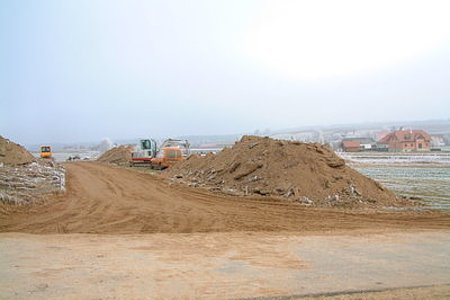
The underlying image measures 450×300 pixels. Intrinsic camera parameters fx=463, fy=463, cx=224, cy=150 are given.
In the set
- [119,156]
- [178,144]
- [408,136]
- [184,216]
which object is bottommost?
[408,136]

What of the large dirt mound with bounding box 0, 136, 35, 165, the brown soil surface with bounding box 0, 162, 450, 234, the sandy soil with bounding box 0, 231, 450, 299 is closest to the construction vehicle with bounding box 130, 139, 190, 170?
the large dirt mound with bounding box 0, 136, 35, 165

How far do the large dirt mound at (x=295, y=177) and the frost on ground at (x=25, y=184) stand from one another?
274 inches

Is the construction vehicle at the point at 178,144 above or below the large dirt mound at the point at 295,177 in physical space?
above

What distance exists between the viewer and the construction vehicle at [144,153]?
41.4 m

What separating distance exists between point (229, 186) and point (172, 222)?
768 centimetres

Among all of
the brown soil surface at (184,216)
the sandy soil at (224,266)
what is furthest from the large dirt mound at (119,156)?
the sandy soil at (224,266)

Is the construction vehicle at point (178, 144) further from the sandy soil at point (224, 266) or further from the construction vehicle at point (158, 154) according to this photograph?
the sandy soil at point (224, 266)

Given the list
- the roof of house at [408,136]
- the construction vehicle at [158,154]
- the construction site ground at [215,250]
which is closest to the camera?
the construction site ground at [215,250]

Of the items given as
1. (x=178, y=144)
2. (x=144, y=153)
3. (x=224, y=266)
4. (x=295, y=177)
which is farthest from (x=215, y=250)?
(x=178, y=144)

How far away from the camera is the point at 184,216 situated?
1415 cm

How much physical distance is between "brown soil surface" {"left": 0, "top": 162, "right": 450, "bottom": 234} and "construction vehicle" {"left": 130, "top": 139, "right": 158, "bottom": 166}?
22.5 m

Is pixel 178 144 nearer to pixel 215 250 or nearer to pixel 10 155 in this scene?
pixel 10 155

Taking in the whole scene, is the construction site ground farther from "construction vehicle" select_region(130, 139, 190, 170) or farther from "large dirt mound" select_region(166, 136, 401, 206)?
"construction vehicle" select_region(130, 139, 190, 170)

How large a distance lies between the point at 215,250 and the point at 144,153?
33.1 meters
